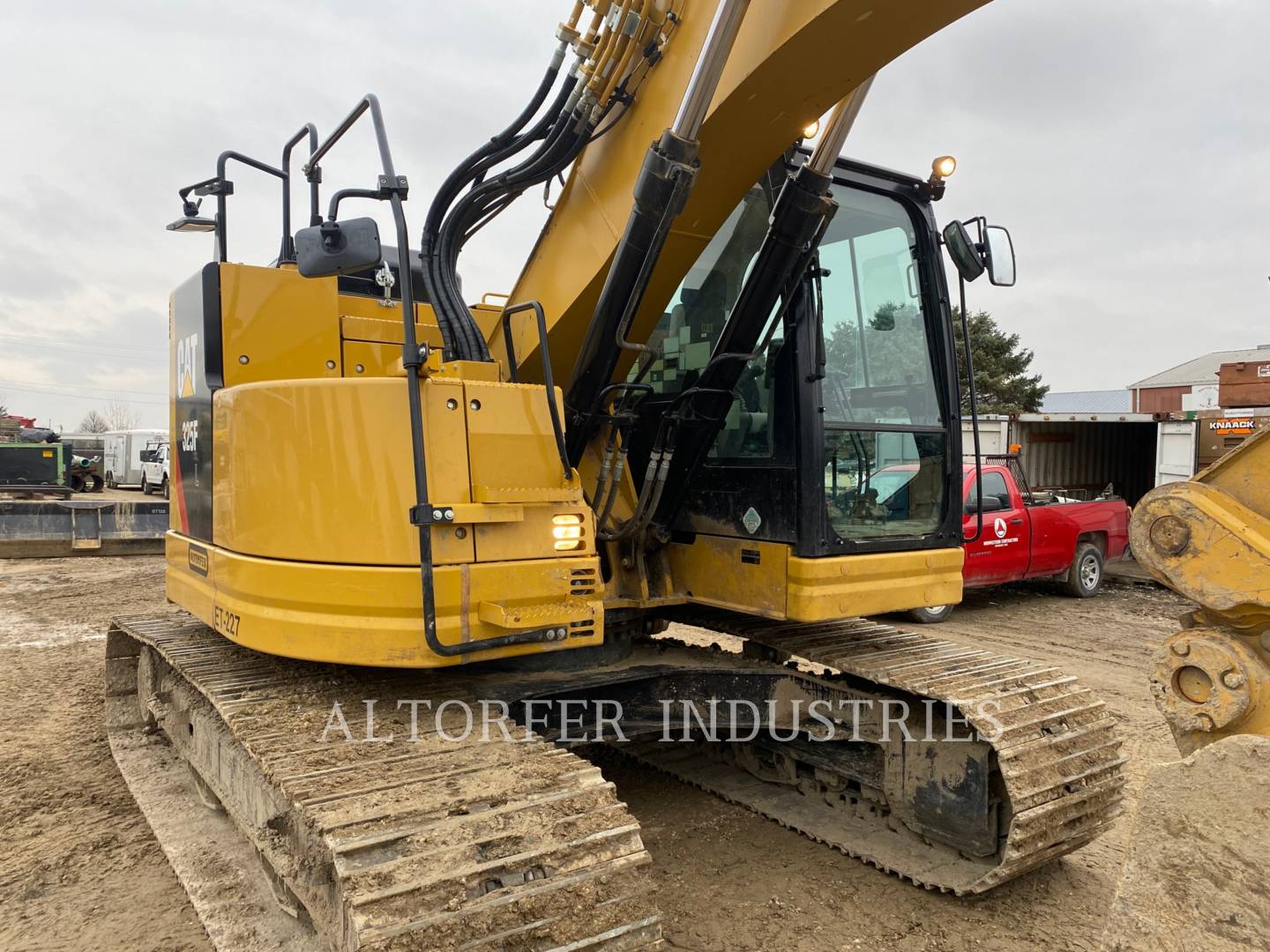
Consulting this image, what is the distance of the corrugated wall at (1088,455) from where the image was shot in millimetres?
15461

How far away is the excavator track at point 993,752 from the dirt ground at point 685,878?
103 millimetres

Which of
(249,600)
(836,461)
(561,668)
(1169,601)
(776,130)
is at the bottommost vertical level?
(1169,601)

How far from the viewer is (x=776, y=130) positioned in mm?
2816

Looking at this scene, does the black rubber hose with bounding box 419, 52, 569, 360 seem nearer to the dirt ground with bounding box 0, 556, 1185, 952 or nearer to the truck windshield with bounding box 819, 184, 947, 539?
the truck windshield with bounding box 819, 184, 947, 539

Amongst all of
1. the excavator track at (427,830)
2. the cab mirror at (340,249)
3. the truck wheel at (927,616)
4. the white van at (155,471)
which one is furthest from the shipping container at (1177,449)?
the white van at (155,471)

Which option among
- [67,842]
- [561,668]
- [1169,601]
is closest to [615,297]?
[561,668]

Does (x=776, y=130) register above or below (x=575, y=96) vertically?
below

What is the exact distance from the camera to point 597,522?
3.63 metres

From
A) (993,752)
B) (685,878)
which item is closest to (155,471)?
(685,878)

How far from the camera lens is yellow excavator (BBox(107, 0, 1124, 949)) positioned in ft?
8.10

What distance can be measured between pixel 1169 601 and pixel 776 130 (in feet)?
33.7

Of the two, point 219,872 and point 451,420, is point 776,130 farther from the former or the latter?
point 219,872

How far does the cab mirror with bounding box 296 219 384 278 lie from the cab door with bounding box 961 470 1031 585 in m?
7.66

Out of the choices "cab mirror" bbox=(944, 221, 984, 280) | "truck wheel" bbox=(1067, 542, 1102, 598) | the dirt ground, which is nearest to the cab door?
"truck wheel" bbox=(1067, 542, 1102, 598)
